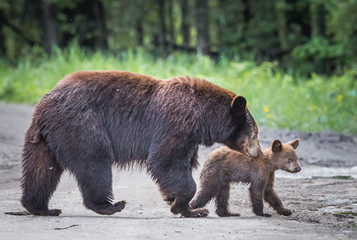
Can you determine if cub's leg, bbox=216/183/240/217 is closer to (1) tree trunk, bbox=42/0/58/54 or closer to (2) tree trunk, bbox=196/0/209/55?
(2) tree trunk, bbox=196/0/209/55

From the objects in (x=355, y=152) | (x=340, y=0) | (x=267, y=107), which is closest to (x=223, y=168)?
(x=355, y=152)

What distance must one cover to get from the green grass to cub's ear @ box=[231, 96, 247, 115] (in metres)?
5.72

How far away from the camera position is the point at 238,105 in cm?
606

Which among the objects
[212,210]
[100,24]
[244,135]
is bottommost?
[212,210]

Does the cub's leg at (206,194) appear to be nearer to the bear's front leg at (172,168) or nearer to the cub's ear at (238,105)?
the bear's front leg at (172,168)

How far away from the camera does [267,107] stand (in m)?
12.6

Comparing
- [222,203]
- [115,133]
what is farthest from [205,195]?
[115,133]

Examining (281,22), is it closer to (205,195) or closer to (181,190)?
(205,195)

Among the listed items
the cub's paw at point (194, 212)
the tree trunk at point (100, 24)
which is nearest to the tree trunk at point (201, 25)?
the tree trunk at point (100, 24)

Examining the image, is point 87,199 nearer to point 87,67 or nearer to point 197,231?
point 197,231

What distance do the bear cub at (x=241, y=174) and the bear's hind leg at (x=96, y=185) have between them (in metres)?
0.99

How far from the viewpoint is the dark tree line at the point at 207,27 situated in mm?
21094

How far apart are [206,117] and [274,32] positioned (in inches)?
729

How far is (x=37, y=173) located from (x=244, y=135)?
1997 millimetres
